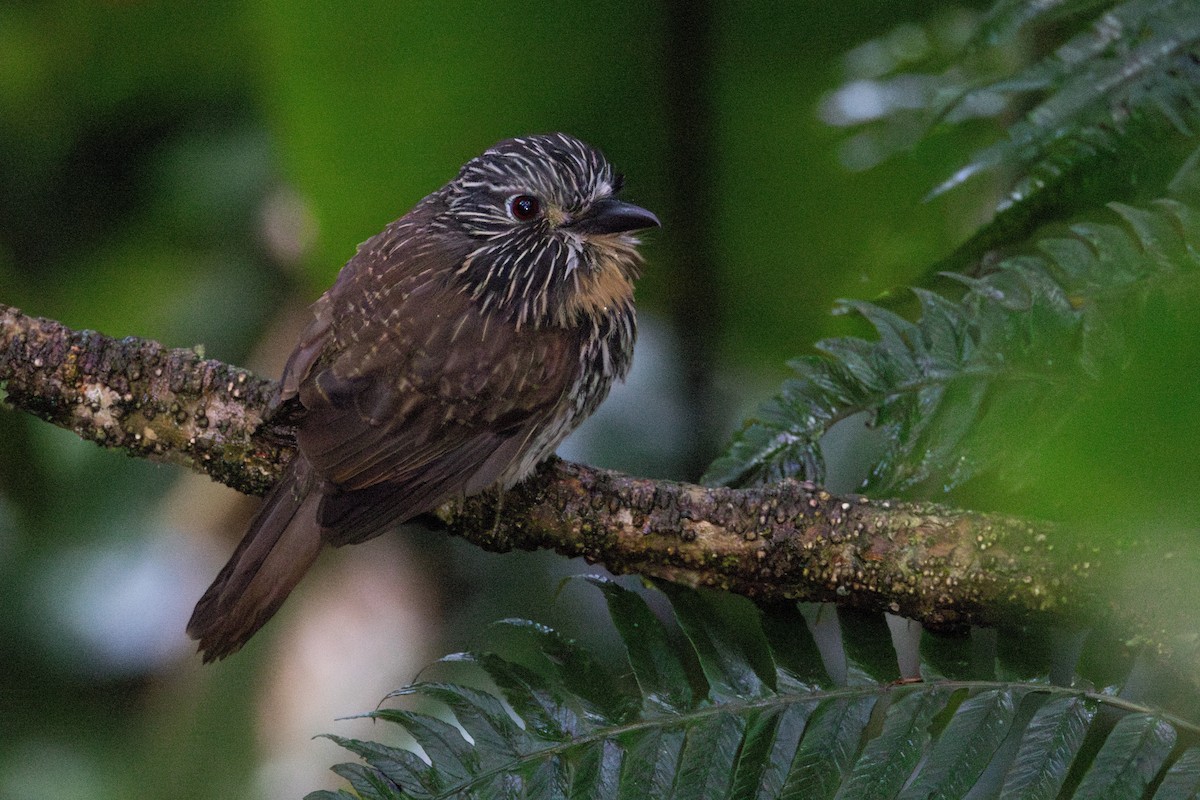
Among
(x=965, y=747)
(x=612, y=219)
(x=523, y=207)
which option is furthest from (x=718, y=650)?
(x=523, y=207)

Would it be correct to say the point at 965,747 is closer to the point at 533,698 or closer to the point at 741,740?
the point at 741,740

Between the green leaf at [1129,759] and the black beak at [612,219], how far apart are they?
110 cm

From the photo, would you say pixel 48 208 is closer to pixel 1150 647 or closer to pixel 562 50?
pixel 562 50

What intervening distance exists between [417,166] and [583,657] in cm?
139

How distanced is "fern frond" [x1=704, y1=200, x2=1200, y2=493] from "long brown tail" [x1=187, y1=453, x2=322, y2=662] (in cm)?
62

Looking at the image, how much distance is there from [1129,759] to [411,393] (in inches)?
44.3

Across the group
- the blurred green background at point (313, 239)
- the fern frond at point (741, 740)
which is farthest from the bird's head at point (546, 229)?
the fern frond at point (741, 740)

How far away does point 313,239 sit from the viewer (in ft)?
8.53

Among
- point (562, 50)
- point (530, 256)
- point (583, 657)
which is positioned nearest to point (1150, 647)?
point (583, 657)

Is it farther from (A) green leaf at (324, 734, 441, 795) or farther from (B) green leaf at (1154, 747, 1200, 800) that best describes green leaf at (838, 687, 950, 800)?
(A) green leaf at (324, 734, 441, 795)

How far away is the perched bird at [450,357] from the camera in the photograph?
175cm

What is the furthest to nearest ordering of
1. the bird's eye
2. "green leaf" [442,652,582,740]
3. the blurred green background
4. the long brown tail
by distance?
the blurred green background → the bird's eye → the long brown tail → "green leaf" [442,652,582,740]

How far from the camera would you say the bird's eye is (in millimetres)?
2117

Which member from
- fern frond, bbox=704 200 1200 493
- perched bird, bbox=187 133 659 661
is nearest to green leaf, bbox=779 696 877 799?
fern frond, bbox=704 200 1200 493
